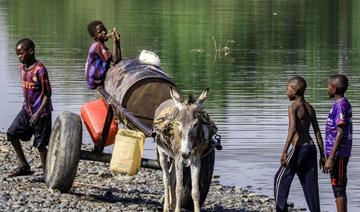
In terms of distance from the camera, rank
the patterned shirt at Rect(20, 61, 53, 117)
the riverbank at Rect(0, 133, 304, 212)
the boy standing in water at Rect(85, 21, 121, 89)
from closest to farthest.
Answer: the riverbank at Rect(0, 133, 304, 212) → the patterned shirt at Rect(20, 61, 53, 117) → the boy standing in water at Rect(85, 21, 121, 89)

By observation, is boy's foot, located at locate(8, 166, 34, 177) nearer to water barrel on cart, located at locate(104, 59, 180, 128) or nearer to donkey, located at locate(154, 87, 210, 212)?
water barrel on cart, located at locate(104, 59, 180, 128)

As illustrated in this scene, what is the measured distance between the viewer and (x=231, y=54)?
43.3 meters

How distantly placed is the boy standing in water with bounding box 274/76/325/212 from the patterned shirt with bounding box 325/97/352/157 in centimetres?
14

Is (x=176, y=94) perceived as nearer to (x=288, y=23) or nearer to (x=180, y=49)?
(x=180, y=49)

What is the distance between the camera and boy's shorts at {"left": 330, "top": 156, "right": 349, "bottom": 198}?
11.7 meters

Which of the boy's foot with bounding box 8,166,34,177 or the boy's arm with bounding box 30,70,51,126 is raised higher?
the boy's arm with bounding box 30,70,51,126

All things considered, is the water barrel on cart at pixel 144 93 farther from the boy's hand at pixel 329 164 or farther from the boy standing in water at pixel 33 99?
the boy's hand at pixel 329 164

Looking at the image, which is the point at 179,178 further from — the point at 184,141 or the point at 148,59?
the point at 148,59

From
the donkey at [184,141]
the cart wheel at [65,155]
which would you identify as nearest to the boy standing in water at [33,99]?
the cart wheel at [65,155]

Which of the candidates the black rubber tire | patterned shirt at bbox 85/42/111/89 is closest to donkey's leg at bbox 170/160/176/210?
the black rubber tire

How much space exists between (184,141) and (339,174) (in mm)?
1779

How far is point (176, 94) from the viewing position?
38.2ft

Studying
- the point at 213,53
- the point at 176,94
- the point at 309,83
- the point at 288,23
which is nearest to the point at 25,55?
the point at 176,94

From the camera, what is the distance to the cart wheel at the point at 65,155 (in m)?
13.0
